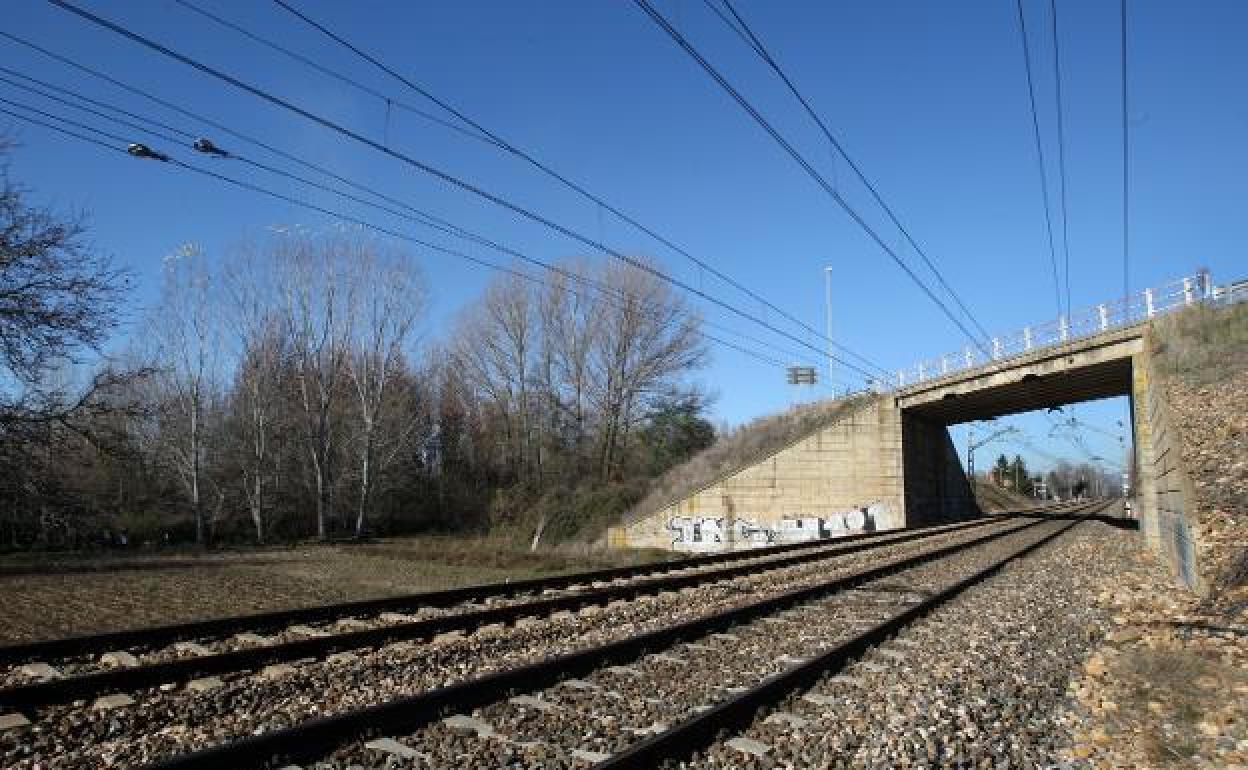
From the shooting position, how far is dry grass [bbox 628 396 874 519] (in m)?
42.9

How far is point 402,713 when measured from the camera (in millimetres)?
6227

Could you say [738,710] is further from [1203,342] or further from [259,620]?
[1203,342]

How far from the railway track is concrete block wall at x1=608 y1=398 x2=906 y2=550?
29345 mm

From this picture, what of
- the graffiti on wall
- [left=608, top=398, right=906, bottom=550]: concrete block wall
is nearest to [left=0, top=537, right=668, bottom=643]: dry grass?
the graffiti on wall

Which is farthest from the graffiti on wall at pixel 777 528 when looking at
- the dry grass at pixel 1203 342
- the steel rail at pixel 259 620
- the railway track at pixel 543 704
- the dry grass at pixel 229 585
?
the railway track at pixel 543 704

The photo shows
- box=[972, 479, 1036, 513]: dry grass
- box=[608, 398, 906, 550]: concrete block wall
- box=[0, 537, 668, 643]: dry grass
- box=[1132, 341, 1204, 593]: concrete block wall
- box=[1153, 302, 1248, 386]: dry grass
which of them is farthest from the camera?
box=[972, 479, 1036, 513]: dry grass

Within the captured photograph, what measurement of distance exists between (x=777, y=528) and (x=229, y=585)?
2713 centimetres

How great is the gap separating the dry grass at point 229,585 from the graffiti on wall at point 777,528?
425 inches

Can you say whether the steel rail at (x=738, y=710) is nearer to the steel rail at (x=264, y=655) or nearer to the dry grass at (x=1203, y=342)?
the steel rail at (x=264, y=655)

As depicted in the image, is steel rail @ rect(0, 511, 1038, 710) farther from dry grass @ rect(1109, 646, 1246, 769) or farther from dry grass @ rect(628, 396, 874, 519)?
dry grass @ rect(628, 396, 874, 519)

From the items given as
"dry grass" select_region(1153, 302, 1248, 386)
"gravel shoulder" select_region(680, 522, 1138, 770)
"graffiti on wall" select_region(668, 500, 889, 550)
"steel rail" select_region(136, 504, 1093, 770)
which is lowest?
"gravel shoulder" select_region(680, 522, 1138, 770)

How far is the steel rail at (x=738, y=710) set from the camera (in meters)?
5.49

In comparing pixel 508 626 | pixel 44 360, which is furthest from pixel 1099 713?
pixel 44 360

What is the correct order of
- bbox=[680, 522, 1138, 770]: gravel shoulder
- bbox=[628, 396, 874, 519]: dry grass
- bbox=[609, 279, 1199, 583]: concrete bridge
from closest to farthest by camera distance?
bbox=[680, 522, 1138, 770]: gravel shoulder
bbox=[609, 279, 1199, 583]: concrete bridge
bbox=[628, 396, 874, 519]: dry grass
